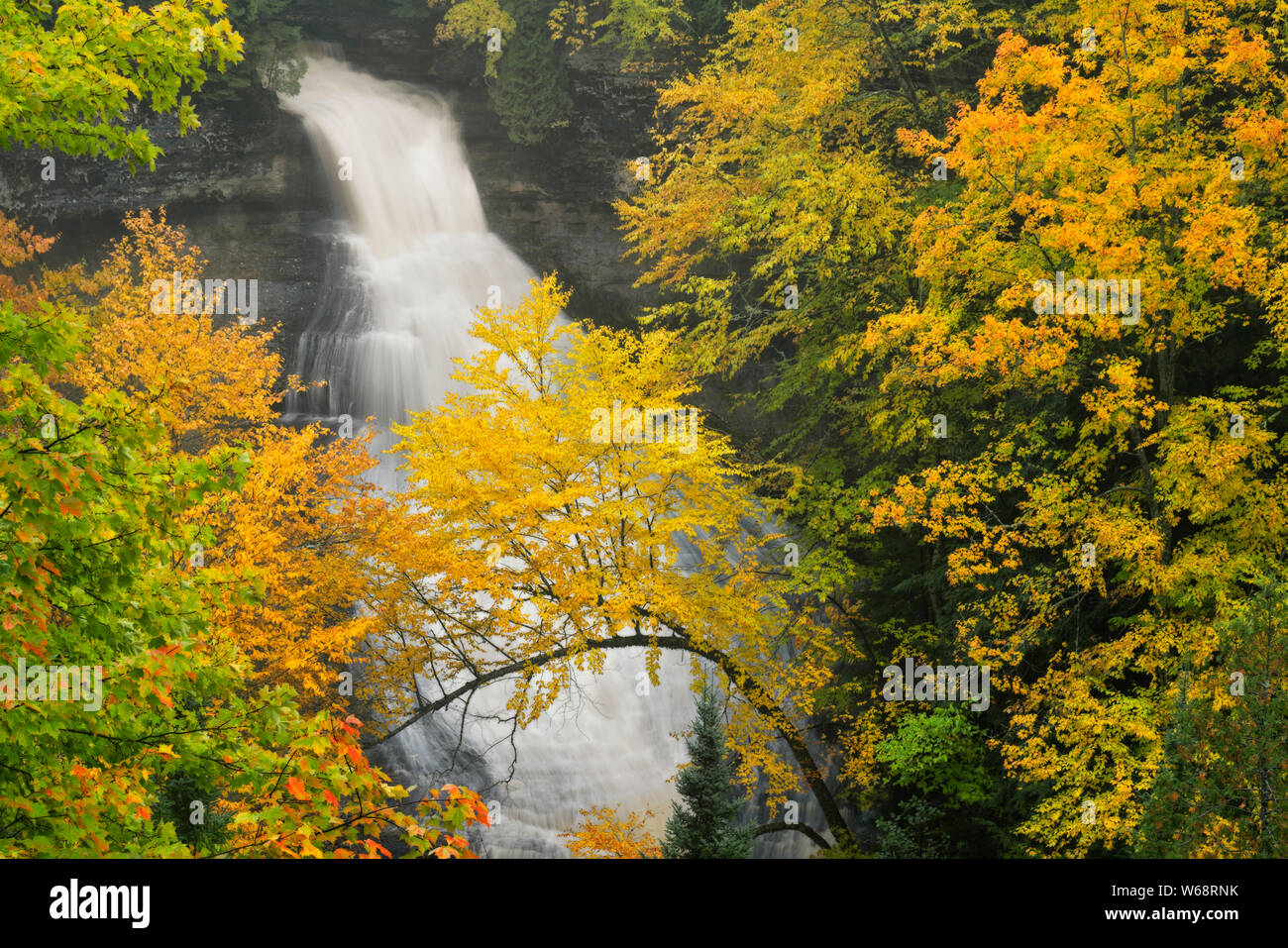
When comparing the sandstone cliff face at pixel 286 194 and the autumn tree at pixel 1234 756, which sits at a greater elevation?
the sandstone cliff face at pixel 286 194

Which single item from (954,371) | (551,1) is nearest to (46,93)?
(954,371)

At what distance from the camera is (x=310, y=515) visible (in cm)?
1727

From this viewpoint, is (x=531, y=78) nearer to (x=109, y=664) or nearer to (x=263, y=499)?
(x=263, y=499)

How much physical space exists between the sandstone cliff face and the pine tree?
1588 cm

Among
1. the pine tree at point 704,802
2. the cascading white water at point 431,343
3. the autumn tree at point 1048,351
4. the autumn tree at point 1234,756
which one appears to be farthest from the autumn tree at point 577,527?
the autumn tree at point 1234,756

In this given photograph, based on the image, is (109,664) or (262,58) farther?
(262,58)

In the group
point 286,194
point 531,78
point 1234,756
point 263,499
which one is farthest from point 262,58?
point 1234,756

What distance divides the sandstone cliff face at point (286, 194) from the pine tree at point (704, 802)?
1588cm

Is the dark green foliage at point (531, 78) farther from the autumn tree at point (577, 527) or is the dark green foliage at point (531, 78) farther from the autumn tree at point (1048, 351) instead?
the autumn tree at point (577, 527)

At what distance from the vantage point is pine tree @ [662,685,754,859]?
14.7 m

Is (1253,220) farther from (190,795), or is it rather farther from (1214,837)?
(190,795)

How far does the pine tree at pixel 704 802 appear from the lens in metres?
14.7

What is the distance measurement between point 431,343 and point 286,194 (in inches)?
278

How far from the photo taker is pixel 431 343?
26094mm
